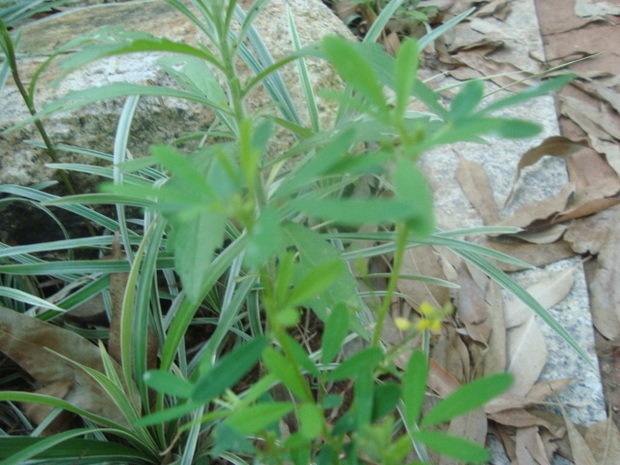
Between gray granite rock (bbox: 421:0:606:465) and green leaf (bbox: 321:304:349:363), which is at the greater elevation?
green leaf (bbox: 321:304:349:363)

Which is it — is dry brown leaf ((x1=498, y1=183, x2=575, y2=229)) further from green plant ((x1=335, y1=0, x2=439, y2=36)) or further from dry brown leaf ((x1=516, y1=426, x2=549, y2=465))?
green plant ((x1=335, y1=0, x2=439, y2=36))

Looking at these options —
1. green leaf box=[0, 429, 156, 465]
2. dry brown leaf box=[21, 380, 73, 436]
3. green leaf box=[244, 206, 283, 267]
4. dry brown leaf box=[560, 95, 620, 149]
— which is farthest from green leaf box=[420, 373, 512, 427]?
dry brown leaf box=[560, 95, 620, 149]

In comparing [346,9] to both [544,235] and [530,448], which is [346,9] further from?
[530,448]

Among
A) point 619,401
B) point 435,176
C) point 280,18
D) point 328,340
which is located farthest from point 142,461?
point 280,18

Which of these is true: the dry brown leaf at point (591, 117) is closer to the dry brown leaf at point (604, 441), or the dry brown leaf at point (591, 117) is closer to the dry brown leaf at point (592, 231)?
the dry brown leaf at point (592, 231)

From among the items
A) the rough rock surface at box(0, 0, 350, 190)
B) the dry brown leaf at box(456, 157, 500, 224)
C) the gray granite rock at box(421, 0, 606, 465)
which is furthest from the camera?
the dry brown leaf at box(456, 157, 500, 224)
